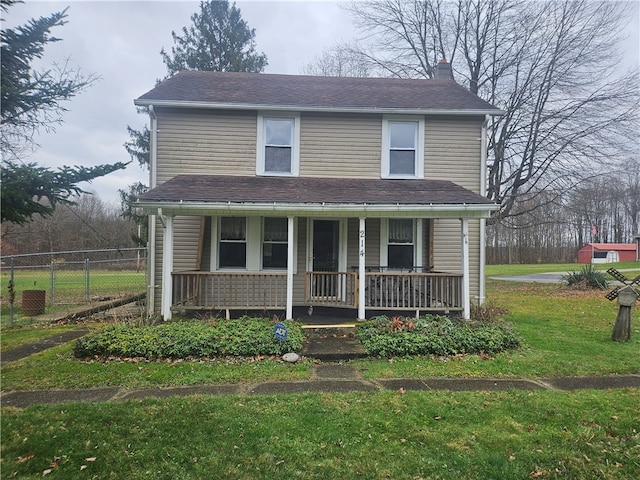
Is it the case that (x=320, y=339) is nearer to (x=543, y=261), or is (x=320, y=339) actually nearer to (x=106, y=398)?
(x=106, y=398)

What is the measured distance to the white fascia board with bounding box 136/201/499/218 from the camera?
7359 millimetres

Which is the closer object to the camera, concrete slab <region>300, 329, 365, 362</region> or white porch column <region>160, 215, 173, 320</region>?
concrete slab <region>300, 329, 365, 362</region>

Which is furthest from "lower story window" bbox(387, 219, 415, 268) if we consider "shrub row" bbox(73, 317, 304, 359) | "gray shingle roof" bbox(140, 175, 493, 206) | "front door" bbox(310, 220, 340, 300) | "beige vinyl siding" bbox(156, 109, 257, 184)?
"shrub row" bbox(73, 317, 304, 359)

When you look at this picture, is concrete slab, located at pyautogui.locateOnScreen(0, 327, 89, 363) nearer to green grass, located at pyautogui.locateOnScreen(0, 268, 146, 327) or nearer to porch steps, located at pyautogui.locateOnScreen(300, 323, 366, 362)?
green grass, located at pyautogui.locateOnScreen(0, 268, 146, 327)

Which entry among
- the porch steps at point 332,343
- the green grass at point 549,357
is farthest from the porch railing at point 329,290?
the green grass at point 549,357

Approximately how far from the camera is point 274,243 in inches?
374

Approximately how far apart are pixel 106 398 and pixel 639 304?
1457cm

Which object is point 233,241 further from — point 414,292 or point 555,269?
point 555,269

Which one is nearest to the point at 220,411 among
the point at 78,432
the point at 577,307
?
the point at 78,432

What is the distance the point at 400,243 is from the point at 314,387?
591 centimetres

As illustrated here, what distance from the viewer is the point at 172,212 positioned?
296 inches

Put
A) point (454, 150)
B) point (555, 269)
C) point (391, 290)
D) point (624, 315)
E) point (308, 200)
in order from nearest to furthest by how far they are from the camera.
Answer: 1. point (624, 315)
2. point (308, 200)
3. point (391, 290)
4. point (454, 150)
5. point (555, 269)

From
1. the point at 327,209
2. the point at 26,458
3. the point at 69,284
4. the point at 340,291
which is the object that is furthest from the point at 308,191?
the point at 69,284

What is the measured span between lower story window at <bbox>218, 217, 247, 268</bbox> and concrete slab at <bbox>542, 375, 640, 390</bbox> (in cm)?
710
